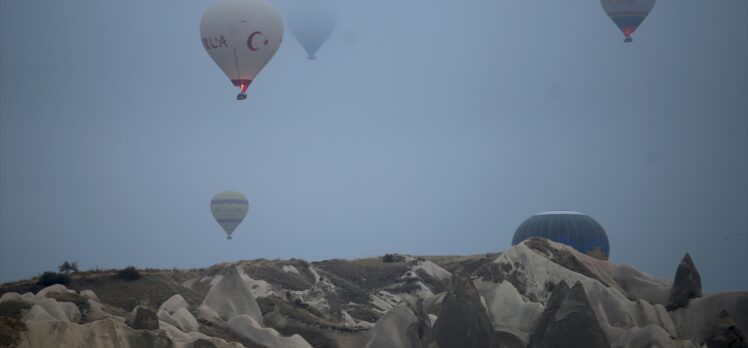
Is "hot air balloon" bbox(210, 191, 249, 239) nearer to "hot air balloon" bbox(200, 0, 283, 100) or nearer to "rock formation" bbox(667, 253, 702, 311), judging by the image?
"hot air balloon" bbox(200, 0, 283, 100)

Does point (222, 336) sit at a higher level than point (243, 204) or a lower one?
lower

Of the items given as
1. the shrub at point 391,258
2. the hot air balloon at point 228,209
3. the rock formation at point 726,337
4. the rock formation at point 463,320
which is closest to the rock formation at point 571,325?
the rock formation at point 463,320

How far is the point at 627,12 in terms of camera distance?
377ft

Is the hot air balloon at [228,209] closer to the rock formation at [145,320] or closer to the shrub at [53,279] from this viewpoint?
the shrub at [53,279]

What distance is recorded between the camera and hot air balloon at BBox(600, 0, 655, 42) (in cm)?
11462

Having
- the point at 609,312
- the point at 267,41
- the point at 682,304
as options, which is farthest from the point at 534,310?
the point at 267,41

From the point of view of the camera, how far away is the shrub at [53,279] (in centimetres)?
8625

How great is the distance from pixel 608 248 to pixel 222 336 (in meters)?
48.3

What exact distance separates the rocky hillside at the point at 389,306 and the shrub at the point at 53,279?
542mm

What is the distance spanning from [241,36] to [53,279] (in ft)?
68.6

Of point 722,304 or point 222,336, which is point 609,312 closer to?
point 722,304

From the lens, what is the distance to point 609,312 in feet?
299

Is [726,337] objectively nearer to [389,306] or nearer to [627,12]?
[389,306]

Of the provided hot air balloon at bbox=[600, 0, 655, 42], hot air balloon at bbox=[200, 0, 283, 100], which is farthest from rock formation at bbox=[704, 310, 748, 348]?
hot air balloon at bbox=[600, 0, 655, 42]
